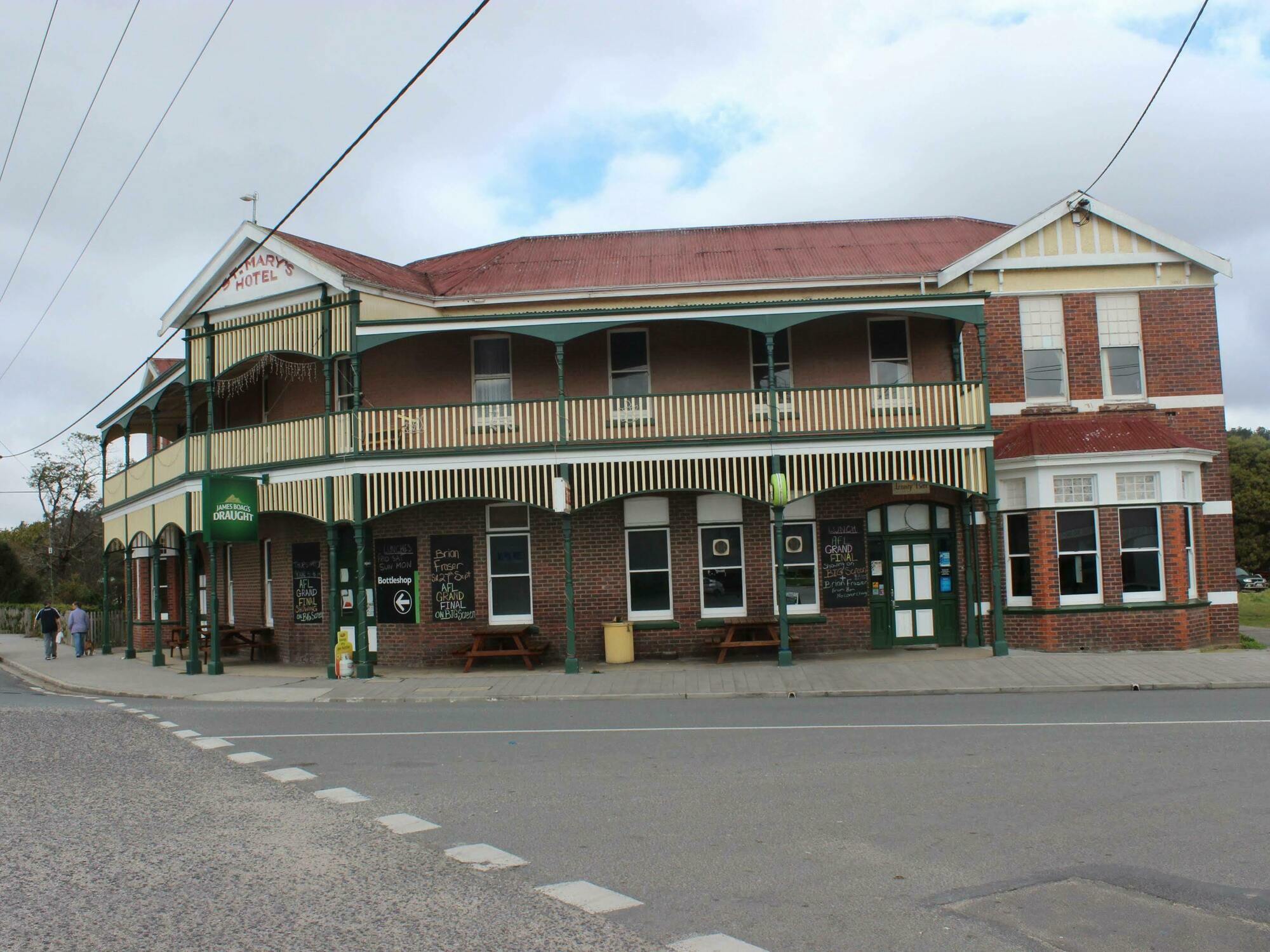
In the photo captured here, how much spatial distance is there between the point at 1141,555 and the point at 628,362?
9.45 metres

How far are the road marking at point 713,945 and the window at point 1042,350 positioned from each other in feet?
55.2

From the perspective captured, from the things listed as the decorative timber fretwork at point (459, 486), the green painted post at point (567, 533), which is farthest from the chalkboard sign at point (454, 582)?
the green painted post at point (567, 533)

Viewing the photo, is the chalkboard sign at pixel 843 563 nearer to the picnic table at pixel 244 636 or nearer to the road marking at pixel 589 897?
the picnic table at pixel 244 636

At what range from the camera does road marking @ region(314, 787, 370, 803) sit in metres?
8.38

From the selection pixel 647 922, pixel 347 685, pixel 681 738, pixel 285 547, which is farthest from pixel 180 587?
pixel 647 922

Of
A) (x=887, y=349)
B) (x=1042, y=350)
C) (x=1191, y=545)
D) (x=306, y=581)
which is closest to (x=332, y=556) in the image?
(x=306, y=581)

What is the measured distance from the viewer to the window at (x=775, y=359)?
67.3 feet

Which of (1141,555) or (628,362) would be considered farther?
(628,362)

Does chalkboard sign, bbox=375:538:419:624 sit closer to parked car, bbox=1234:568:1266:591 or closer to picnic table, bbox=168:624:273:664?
picnic table, bbox=168:624:273:664

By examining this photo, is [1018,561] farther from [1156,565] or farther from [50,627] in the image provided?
[50,627]

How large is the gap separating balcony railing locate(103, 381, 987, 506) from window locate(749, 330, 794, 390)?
96 centimetres

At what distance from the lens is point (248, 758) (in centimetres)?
1062

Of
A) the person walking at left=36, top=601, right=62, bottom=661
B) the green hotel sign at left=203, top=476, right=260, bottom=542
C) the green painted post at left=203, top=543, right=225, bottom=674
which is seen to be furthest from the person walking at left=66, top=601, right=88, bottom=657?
the green hotel sign at left=203, top=476, right=260, bottom=542

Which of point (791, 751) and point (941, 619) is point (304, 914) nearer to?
point (791, 751)
